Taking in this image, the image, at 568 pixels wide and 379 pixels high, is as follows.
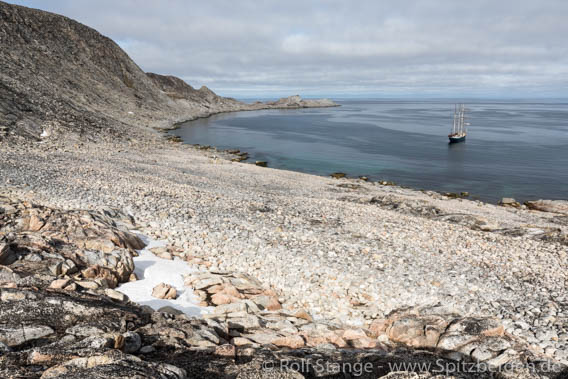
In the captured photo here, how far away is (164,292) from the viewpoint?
376 inches

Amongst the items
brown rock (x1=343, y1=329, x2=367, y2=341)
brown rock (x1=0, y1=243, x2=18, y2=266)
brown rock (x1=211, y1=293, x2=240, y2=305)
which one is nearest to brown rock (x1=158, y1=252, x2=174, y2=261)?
brown rock (x1=211, y1=293, x2=240, y2=305)

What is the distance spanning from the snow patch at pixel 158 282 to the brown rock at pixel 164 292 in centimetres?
11

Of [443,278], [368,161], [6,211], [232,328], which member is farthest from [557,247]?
[368,161]

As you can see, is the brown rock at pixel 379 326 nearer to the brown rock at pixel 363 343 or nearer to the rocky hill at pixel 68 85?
the brown rock at pixel 363 343

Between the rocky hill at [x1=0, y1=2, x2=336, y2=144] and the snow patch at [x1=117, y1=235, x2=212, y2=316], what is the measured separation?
23.3 meters

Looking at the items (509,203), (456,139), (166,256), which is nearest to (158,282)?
(166,256)

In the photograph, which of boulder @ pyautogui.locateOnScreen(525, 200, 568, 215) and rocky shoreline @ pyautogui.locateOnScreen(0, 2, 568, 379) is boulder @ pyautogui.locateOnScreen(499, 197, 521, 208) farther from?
rocky shoreline @ pyautogui.locateOnScreen(0, 2, 568, 379)

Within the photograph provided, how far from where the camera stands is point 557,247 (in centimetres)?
1566

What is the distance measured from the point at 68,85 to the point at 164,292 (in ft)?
207

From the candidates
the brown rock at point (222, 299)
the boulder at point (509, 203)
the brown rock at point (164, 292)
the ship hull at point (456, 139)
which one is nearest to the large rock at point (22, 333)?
the brown rock at point (164, 292)

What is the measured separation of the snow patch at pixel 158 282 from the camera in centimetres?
916

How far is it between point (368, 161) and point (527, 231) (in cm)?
3286

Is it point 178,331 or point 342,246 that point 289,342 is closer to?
point 178,331

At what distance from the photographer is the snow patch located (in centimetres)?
916
